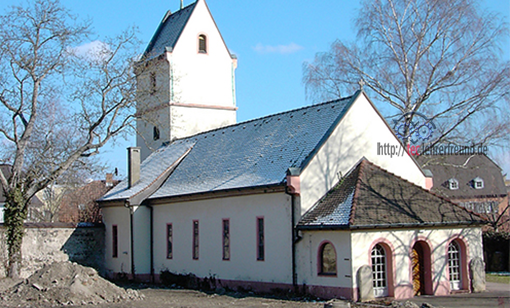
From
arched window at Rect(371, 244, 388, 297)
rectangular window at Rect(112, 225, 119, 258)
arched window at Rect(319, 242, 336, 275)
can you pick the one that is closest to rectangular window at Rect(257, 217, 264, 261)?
arched window at Rect(319, 242, 336, 275)

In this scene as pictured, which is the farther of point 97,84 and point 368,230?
point 97,84

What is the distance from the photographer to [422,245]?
21703 millimetres

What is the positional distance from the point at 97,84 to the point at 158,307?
1279 cm

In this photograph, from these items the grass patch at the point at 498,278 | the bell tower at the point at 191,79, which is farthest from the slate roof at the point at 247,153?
the grass patch at the point at 498,278

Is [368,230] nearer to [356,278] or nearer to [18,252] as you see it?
[356,278]

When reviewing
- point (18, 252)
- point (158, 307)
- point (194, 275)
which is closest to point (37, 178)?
point (18, 252)

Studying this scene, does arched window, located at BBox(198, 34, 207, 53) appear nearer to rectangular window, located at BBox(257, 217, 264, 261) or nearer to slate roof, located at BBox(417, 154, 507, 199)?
rectangular window, located at BBox(257, 217, 264, 261)

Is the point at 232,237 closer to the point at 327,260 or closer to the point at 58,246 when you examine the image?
the point at 327,260

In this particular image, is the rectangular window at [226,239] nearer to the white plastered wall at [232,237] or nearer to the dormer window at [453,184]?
the white plastered wall at [232,237]

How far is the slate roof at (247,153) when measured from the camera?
23438mm

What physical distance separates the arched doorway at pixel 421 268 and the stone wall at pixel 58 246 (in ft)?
61.0

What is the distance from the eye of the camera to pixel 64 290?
21.2 meters

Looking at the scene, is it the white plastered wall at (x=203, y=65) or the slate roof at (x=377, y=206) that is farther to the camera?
the white plastered wall at (x=203, y=65)

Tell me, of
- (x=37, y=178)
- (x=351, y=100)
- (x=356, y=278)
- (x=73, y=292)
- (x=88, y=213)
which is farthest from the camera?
(x=88, y=213)
